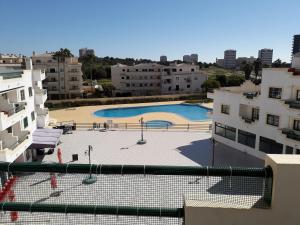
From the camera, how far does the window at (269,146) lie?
20119 millimetres

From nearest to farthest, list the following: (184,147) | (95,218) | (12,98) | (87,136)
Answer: (95,218) → (12,98) → (184,147) → (87,136)

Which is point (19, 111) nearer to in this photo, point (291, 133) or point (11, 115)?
point (11, 115)

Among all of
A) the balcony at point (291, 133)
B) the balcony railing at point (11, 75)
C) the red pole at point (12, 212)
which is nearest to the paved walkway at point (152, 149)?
the balcony at point (291, 133)

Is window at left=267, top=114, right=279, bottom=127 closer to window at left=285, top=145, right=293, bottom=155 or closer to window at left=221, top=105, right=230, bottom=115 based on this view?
window at left=285, top=145, right=293, bottom=155

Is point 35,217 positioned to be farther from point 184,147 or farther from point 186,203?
point 184,147

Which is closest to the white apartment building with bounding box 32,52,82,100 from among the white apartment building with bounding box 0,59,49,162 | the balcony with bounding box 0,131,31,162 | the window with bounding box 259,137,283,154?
the white apartment building with bounding box 0,59,49,162

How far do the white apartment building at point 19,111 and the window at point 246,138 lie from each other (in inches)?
684

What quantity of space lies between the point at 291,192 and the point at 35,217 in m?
3.61

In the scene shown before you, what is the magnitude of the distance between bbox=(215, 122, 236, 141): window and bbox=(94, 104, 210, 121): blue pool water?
19.3m

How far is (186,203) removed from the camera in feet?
10.8

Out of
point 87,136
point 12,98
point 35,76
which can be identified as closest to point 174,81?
point 87,136

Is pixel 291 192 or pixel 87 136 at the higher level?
pixel 291 192

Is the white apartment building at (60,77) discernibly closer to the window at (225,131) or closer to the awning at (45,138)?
the awning at (45,138)

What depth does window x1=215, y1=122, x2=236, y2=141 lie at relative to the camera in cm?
2493
